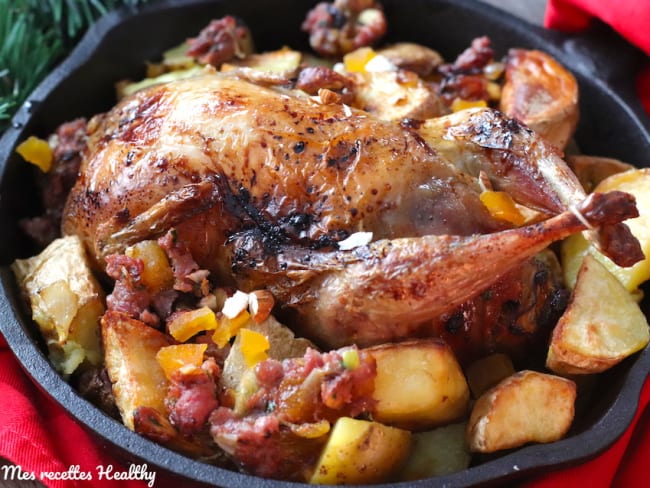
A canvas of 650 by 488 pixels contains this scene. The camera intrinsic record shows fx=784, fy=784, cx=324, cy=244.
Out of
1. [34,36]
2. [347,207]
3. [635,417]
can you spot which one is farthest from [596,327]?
[34,36]

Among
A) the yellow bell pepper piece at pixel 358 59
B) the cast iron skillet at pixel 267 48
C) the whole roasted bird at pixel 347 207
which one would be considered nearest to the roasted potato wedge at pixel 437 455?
the cast iron skillet at pixel 267 48

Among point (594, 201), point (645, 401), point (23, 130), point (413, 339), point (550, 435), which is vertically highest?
point (594, 201)

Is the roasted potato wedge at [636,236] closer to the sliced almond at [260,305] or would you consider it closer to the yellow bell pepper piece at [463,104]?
the yellow bell pepper piece at [463,104]

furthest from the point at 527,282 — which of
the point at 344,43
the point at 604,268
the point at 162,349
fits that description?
the point at 344,43

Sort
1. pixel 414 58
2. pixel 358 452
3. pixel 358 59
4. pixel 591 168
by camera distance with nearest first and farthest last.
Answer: pixel 358 452 → pixel 591 168 → pixel 358 59 → pixel 414 58

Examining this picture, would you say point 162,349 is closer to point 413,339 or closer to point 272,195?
point 272,195

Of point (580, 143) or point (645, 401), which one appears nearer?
point (645, 401)

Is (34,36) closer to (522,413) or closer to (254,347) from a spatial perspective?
(254,347)
